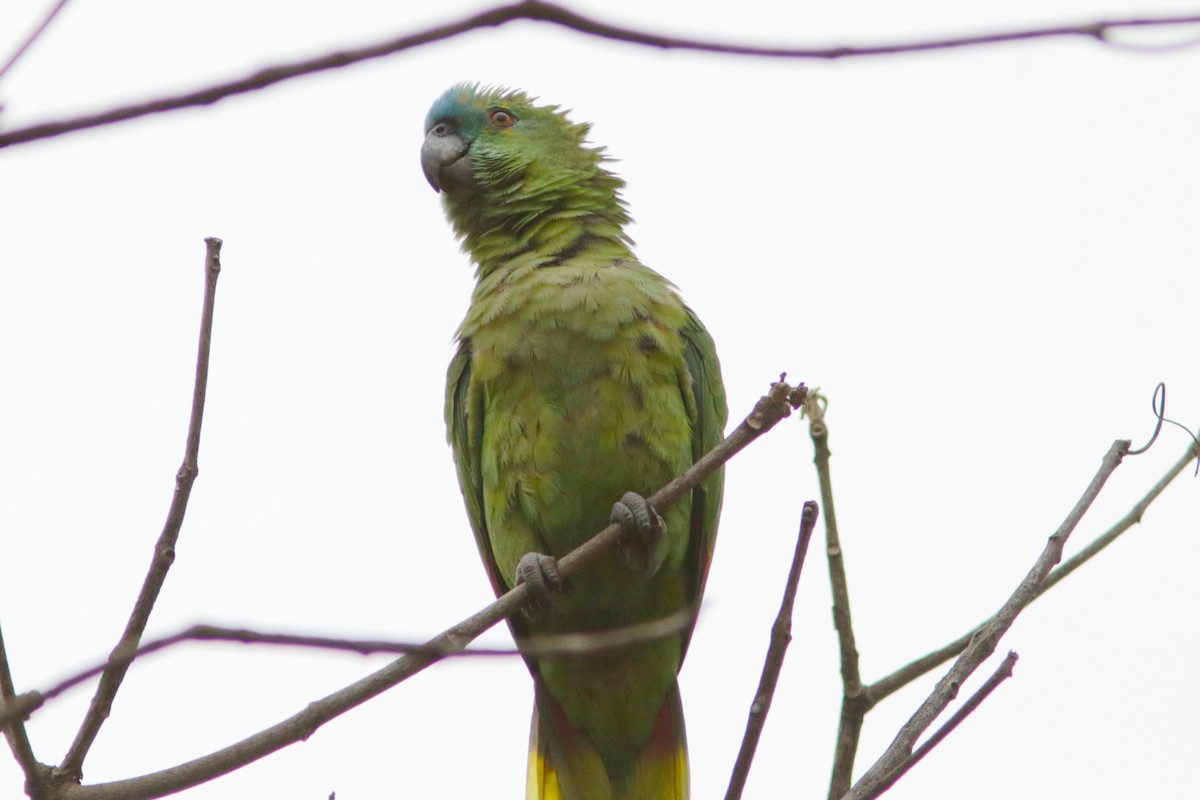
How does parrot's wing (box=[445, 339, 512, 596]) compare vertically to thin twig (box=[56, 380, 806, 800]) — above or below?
above

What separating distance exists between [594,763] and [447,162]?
261cm

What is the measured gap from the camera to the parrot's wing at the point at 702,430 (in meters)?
4.48

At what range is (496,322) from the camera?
4508mm

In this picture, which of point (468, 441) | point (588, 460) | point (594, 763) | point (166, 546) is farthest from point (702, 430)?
point (166, 546)

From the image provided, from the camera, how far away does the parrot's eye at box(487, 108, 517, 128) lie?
5352mm

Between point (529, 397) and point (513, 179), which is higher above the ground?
point (513, 179)

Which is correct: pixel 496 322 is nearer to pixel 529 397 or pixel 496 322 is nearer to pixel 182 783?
pixel 529 397

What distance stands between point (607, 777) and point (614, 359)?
1.61 meters

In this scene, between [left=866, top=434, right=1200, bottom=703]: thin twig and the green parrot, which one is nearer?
[left=866, top=434, right=1200, bottom=703]: thin twig


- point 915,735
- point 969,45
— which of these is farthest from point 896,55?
point 915,735

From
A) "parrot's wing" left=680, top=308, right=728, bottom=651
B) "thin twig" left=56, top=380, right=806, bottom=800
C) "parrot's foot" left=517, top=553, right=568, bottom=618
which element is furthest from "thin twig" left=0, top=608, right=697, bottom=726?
"parrot's wing" left=680, top=308, right=728, bottom=651

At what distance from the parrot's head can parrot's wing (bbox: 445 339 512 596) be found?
0.68 meters

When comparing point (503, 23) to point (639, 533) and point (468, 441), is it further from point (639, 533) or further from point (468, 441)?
point (468, 441)

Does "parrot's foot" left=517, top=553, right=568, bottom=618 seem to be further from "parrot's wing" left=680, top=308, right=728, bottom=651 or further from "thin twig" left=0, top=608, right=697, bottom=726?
"thin twig" left=0, top=608, right=697, bottom=726
